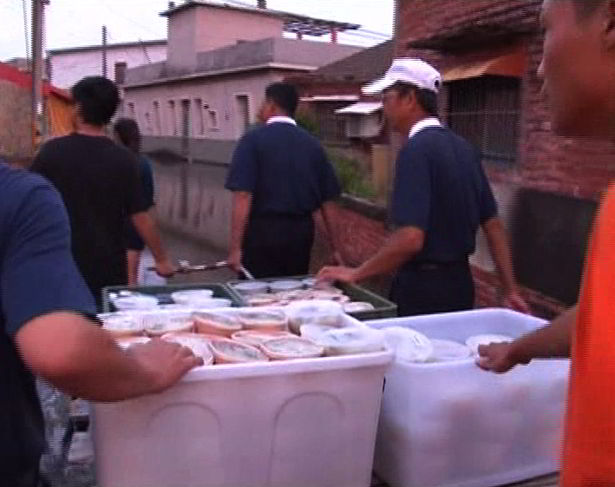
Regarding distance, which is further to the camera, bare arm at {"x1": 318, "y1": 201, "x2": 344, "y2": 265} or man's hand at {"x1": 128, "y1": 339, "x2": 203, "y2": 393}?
bare arm at {"x1": 318, "y1": 201, "x2": 344, "y2": 265}

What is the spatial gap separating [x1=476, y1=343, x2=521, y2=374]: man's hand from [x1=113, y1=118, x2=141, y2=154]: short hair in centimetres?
413

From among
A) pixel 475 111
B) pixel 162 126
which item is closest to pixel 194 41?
pixel 162 126

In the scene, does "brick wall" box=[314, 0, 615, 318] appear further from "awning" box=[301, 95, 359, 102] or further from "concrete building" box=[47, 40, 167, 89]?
"concrete building" box=[47, 40, 167, 89]

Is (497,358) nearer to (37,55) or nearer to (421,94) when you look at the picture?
(421,94)

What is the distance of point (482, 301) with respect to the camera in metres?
6.65

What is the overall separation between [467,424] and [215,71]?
26.6m

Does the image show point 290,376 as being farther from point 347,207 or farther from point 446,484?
point 347,207

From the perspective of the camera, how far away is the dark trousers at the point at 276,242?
14.8ft

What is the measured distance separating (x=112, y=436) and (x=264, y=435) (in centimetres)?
35

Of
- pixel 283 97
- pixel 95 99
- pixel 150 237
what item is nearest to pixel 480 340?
pixel 150 237

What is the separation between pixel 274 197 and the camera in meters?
4.49

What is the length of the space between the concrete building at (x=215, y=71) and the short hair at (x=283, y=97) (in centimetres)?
1766

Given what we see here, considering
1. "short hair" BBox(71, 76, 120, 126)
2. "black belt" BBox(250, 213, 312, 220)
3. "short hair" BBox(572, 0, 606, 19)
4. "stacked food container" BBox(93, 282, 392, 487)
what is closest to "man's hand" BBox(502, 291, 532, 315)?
"stacked food container" BBox(93, 282, 392, 487)

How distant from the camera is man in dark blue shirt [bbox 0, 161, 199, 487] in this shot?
1.42 meters
